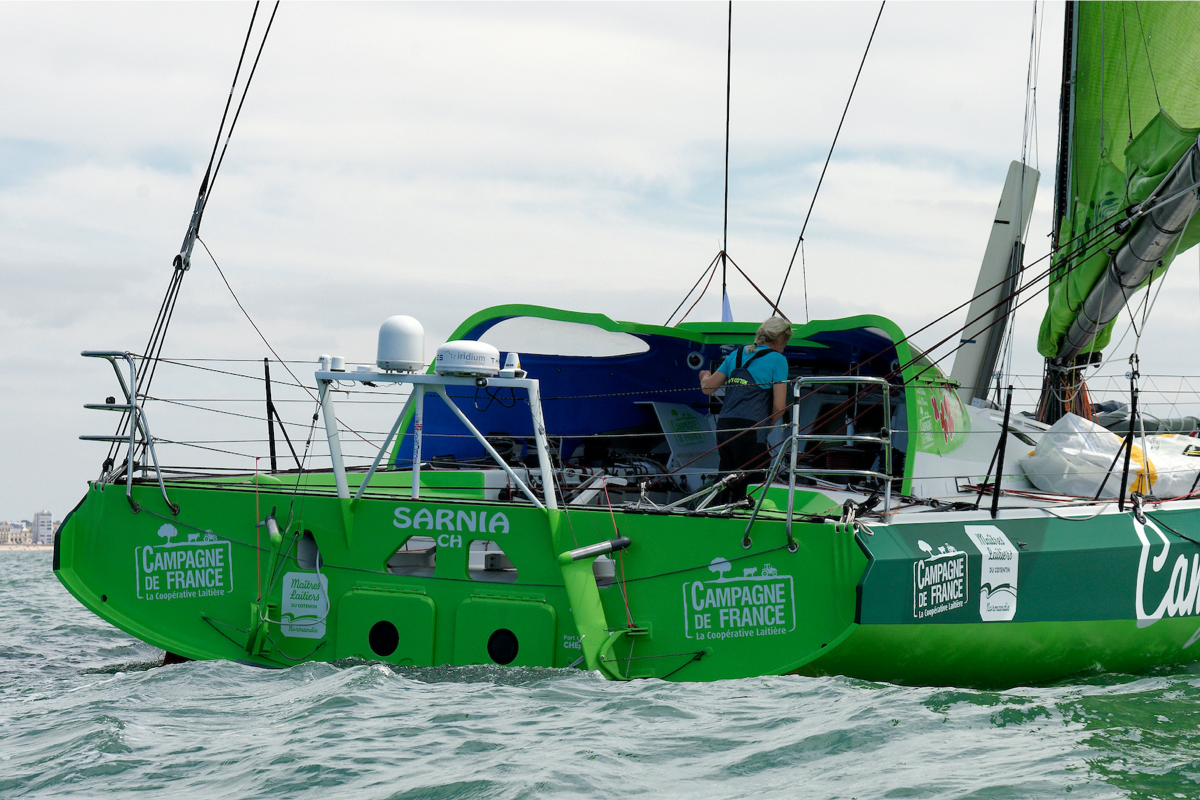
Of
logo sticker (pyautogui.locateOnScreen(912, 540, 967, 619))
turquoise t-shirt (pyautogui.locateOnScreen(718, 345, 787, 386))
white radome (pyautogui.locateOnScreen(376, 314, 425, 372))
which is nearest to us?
logo sticker (pyautogui.locateOnScreen(912, 540, 967, 619))

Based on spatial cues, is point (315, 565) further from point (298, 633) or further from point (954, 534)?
point (954, 534)

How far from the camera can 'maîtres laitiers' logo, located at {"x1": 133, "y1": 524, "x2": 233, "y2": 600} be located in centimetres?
596

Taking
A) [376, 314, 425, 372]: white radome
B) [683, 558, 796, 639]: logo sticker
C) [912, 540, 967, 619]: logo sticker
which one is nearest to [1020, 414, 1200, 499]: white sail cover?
[912, 540, 967, 619]: logo sticker

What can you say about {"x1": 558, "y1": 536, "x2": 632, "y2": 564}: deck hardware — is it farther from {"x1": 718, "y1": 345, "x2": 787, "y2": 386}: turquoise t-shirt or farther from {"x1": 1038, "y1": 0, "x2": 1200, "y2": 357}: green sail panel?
{"x1": 1038, "y1": 0, "x2": 1200, "y2": 357}: green sail panel

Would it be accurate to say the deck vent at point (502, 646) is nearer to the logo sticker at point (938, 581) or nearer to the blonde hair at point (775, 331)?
the logo sticker at point (938, 581)

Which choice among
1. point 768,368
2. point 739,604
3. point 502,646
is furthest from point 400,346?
point 768,368

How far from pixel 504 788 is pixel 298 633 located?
2480 mm

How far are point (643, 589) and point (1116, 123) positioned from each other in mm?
5634

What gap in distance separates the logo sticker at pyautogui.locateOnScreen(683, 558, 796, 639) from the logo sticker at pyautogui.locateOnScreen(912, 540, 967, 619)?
1.82 feet

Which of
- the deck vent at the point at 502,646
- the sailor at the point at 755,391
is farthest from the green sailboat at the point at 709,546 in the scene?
the sailor at the point at 755,391

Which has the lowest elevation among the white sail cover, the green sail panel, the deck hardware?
the deck hardware

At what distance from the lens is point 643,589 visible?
5.37m

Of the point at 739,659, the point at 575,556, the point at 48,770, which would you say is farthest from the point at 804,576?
the point at 48,770

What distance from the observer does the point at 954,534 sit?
16.9 ft
